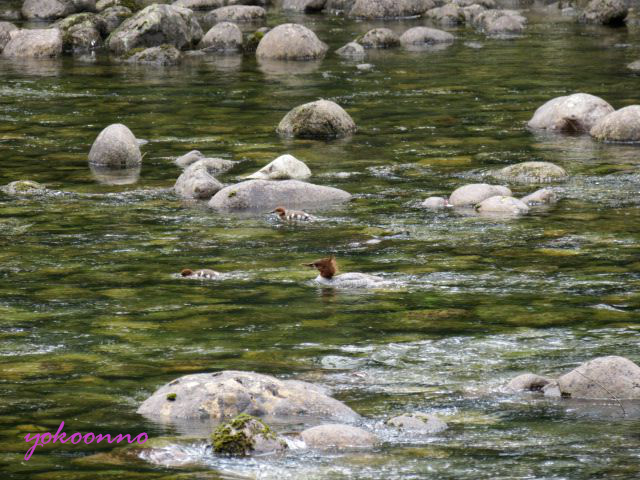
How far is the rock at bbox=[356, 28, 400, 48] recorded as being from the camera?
26922mm

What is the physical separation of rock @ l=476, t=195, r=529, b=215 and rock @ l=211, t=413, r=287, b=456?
6.54 m

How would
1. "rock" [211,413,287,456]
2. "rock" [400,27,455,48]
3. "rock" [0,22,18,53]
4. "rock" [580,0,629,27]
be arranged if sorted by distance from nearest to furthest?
"rock" [211,413,287,456]
"rock" [400,27,455,48]
"rock" [0,22,18,53]
"rock" [580,0,629,27]

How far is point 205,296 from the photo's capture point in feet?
31.3

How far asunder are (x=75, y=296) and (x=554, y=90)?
12.2 m

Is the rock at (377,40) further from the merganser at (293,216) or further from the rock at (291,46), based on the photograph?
the merganser at (293,216)

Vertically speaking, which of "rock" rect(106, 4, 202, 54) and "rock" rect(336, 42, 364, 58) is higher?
"rock" rect(106, 4, 202, 54)

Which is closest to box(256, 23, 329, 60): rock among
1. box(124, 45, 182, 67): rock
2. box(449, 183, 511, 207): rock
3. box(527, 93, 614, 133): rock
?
box(124, 45, 182, 67): rock

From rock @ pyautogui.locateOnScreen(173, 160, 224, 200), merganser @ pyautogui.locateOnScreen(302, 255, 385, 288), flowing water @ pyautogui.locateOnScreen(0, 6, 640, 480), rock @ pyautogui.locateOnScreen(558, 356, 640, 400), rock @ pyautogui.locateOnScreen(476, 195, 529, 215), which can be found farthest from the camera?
rock @ pyautogui.locateOnScreen(173, 160, 224, 200)

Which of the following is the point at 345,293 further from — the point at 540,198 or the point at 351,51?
the point at 351,51

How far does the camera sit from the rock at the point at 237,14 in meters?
32.6

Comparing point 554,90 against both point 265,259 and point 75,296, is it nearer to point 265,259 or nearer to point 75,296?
point 265,259

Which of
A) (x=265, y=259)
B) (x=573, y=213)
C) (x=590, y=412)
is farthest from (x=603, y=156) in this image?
(x=590, y=412)

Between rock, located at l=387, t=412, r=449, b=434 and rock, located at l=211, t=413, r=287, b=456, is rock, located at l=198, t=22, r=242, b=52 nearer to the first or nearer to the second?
rock, located at l=387, t=412, r=449, b=434

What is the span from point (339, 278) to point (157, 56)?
16.6 meters
